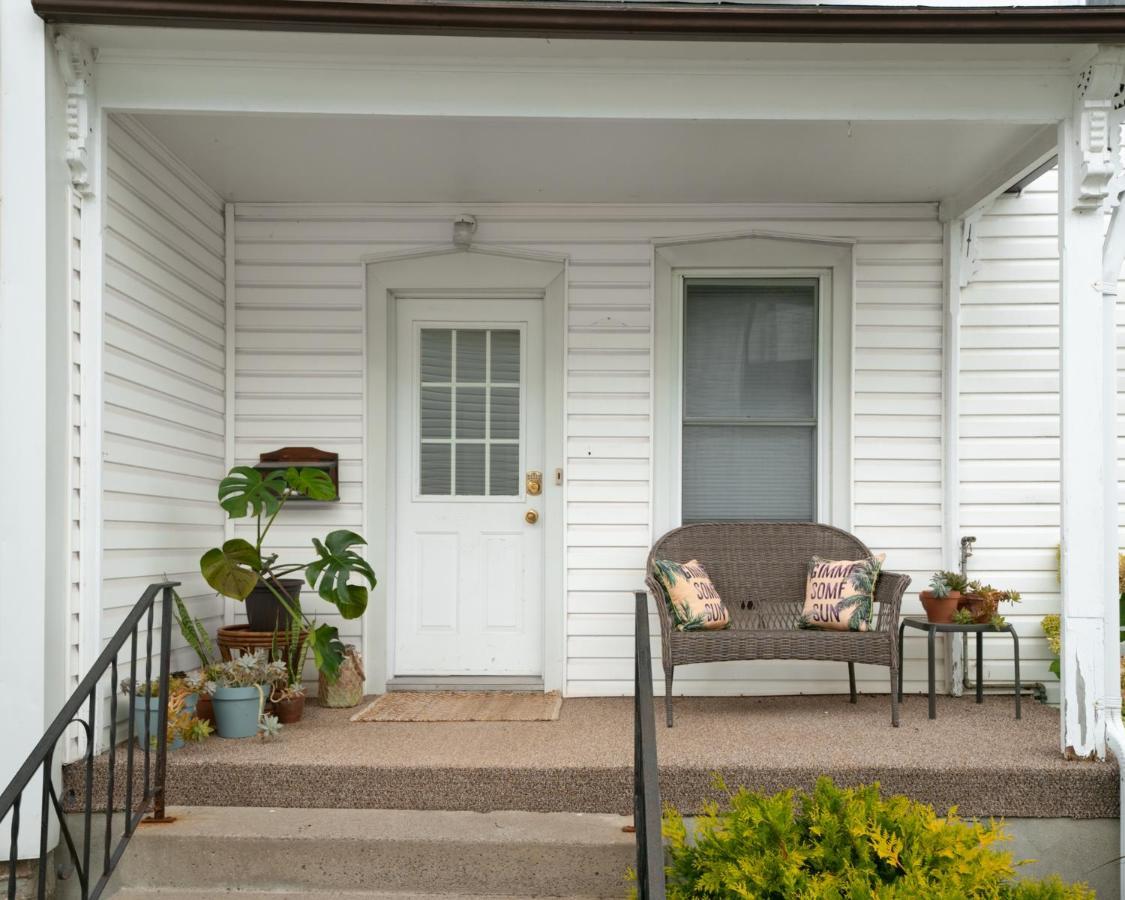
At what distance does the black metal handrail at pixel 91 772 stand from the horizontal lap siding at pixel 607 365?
1785 mm

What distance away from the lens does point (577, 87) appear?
3824mm

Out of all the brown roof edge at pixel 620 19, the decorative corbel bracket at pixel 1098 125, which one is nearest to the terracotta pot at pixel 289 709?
the brown roof edge at pixel 620 19

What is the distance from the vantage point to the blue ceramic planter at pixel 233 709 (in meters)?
4.14

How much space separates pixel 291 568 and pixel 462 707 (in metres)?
0.98

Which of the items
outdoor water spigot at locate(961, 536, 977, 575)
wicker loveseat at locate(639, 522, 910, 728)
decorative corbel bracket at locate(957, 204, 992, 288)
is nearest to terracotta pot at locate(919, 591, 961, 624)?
wicker loveseat at locate(639, 522, 910, 728)

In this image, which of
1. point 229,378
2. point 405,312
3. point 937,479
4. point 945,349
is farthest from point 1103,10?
point 229,378

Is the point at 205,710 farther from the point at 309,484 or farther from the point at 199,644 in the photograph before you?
the point at 309,484

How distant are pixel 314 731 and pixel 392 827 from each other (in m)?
0.95

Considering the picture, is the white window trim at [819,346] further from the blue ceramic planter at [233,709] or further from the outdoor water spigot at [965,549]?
the blue ceramic planter at [233,709]

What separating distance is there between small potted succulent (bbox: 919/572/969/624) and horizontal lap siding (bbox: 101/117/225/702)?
10.6 feet

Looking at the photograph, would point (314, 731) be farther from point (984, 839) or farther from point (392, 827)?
point (984, 839)

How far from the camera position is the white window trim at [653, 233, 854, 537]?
5.35 meters

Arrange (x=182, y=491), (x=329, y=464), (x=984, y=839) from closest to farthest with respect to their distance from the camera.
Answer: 1. (x=984, y=839)
2. (x=182, y=491)
3. (x=329, y=464)

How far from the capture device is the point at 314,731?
4.36 meters
